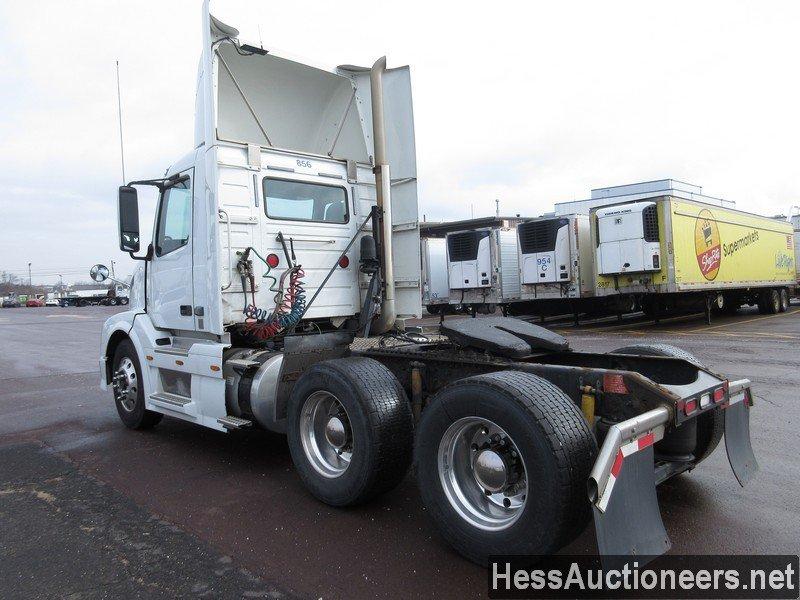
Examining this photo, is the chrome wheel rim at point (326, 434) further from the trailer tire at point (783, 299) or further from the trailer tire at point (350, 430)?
the trailer tire at point (783, 299)

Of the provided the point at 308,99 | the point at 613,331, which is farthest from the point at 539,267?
the point at 308,99

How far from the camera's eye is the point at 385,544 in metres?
3.45

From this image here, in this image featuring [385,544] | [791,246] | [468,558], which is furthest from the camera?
[791,246]

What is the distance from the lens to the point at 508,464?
3.13 meters

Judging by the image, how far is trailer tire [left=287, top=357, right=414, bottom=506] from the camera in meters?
3.75

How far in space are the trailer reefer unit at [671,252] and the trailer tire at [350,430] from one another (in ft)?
42.6

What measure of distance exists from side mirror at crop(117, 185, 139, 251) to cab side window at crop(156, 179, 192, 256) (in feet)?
0.86

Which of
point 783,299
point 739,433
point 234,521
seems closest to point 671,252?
point 783,299

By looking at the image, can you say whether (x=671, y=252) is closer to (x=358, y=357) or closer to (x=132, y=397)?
(x=358, y=357)

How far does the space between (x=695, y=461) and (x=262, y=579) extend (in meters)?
2.79

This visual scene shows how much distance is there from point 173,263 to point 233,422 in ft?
6.45

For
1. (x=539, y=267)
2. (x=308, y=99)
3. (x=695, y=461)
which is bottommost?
(x=695, y=461)

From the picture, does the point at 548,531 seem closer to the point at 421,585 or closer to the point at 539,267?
the point at 421,585

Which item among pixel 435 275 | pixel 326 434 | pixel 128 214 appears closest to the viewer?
pixel 326 434
